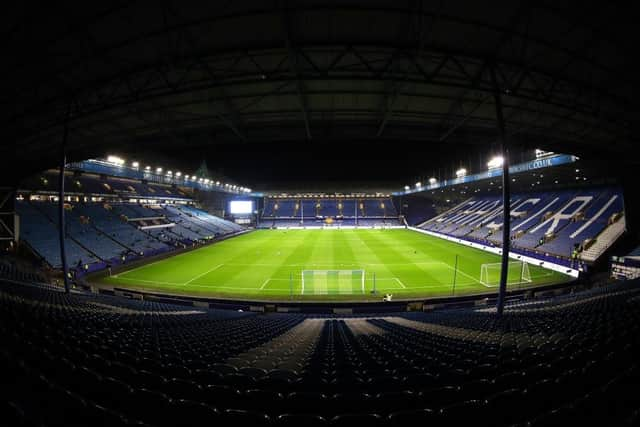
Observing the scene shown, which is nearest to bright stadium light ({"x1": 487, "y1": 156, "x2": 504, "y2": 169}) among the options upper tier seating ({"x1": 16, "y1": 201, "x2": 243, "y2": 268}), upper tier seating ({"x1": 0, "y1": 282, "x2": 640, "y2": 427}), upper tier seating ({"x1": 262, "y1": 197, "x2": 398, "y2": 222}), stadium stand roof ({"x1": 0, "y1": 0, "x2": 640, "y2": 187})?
stadium stand roof ({"x1": 0, "y1": 0, "x2": 640, "y2": 187})

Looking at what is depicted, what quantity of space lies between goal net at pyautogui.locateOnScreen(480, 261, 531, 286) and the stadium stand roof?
10569 mm

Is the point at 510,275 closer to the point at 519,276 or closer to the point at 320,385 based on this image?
the point at 519,276

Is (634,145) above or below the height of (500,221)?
above

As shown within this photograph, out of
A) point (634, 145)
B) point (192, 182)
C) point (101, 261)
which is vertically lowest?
point (101, 261)

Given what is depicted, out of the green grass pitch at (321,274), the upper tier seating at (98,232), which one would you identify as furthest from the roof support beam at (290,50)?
the upper tier seating at (98,232)

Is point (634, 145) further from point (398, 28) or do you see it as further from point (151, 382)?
point (151, 382)

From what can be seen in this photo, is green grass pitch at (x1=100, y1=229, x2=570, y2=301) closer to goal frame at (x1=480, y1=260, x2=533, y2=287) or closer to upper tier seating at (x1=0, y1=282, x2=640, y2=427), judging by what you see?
goal frame at (x1=480, y1=260, x2=533, y2=287)

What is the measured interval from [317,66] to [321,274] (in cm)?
1641

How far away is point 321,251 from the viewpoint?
3222cm

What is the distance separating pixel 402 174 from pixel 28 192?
4781 cm

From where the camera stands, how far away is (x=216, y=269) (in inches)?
917

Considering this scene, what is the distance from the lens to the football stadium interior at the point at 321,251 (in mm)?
2184

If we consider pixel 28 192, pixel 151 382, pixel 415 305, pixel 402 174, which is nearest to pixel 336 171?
pixel 402 174

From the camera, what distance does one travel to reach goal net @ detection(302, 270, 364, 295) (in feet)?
56.4
